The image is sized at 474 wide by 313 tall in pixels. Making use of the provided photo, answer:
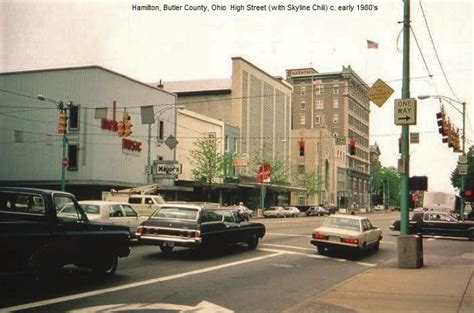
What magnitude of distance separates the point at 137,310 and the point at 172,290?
2.08 meters

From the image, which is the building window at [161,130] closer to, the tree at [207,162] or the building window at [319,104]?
the tree at [207,162]

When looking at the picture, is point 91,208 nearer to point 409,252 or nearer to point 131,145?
point 409,252

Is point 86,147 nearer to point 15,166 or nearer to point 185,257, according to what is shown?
point 15,166

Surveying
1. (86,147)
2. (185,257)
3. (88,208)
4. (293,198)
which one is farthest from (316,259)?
(293,198)

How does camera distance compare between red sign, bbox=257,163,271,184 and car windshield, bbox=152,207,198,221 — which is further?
red sign, bbox=257,163,271,184

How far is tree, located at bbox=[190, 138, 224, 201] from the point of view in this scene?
54.3 meters

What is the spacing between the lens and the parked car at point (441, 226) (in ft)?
95.2

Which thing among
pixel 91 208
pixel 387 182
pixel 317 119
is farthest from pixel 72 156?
pixel 387 182

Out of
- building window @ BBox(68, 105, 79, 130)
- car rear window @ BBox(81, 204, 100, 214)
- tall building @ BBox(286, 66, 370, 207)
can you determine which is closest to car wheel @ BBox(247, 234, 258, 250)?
car rear window @ BBox(81, 204, 100, 214)

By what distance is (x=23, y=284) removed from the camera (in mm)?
10602

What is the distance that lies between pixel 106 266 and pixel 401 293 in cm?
607

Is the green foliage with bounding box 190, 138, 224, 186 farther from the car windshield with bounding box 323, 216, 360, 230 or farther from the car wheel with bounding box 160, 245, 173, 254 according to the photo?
the car wheel with bounding box 160, 245, 173, 254

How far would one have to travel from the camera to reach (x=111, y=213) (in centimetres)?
1916

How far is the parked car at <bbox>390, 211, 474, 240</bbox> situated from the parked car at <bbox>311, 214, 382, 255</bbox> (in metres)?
10.9
